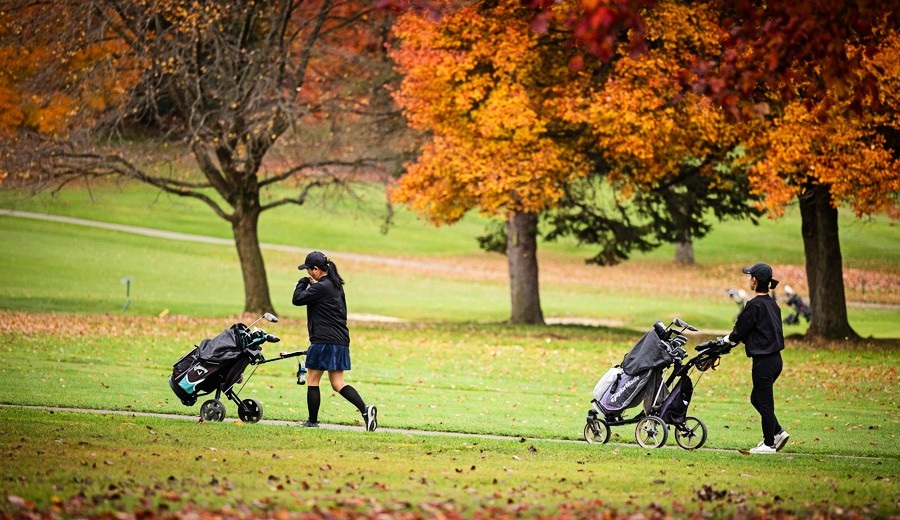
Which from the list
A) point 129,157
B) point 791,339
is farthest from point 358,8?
point 791,339

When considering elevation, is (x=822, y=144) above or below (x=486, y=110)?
below

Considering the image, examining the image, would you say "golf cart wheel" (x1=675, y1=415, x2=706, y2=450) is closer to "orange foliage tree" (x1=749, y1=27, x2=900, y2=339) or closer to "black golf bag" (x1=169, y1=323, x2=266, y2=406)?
"black golf bag" (x1=169, y1=323, x2=266, y2=406)

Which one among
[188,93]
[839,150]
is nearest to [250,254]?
[188,93]

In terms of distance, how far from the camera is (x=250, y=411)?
490 inches

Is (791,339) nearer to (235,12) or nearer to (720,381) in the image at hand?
(720,381)

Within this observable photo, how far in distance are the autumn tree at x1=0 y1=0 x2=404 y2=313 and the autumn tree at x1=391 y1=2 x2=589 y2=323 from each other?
2454 mm

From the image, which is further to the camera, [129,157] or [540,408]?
[129,157]

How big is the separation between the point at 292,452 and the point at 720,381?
435 inches

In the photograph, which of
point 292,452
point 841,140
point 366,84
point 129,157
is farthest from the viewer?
point 366,84

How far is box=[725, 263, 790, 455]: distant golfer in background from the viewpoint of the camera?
11289mm

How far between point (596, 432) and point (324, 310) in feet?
10.1

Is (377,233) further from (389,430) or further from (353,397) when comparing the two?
(353,397)

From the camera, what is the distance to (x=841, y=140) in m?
22.0

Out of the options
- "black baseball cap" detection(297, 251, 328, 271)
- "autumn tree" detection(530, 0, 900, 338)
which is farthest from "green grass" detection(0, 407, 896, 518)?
"autumn tree" detection(530, 0, 900, 338)
